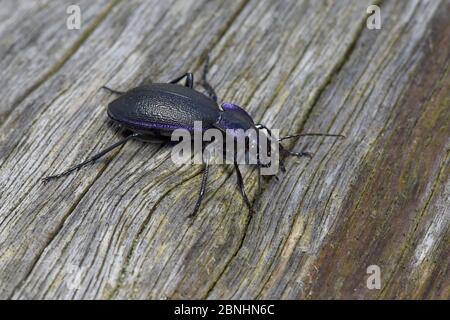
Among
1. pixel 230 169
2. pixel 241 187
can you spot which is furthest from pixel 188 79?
pixel 241 187

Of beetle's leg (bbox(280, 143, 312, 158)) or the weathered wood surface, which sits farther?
beetle's leg (bbox(280, 143, 312, 158))

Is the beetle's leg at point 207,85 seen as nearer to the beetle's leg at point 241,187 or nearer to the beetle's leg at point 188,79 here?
the beetle's leg at point 188,79

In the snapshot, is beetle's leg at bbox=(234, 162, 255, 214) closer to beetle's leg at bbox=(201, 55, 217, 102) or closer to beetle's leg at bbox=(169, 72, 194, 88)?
Result: beetle's leg at bbox=(201, 55, 217, 102)

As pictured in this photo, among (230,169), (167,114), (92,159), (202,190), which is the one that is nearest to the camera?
(202,190)

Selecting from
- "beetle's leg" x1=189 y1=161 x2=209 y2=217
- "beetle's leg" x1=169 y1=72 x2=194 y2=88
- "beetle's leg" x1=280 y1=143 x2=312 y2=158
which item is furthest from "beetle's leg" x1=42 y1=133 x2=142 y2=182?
"beetle's leg" x1=280 y1=143 x2=312 y2=158

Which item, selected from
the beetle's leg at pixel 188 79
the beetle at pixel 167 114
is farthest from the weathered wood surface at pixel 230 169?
the beetle's leg at pixel 188 79

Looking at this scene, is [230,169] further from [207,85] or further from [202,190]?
[207,85]

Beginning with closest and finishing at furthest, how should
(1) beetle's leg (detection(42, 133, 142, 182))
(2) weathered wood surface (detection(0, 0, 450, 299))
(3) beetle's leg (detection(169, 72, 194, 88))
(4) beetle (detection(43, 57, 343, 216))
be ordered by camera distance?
(2) weathered wood surface (detection(0, 0, 450, 299)) < (1) beetle's leg (detection(42, 133, 142, 182)) < (4) beetle (detection(43, 57, 343, 216)) < (3) beetle's leg (detection(169, 72, 194, 88))
